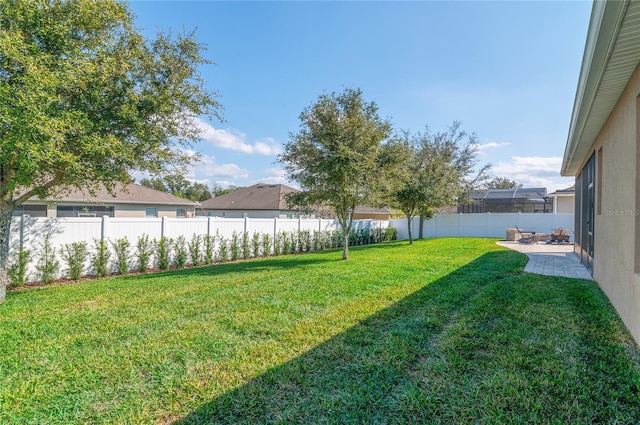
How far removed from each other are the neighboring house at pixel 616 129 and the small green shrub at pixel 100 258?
10.8 meters

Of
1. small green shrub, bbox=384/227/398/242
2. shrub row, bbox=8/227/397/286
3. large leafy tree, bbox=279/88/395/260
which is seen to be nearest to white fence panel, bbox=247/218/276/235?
shrub row, bbox=8/227/397/286

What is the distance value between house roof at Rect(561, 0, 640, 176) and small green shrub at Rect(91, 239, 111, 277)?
424 inches

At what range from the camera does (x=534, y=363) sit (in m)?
3.07

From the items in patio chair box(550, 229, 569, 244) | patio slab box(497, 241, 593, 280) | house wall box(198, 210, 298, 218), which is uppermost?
house wall box(198, 210, 298, 218)

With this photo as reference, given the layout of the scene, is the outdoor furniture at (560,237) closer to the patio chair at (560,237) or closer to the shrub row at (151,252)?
the patio chair at (560,237)

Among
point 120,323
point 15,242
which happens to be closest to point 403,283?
point 120,323

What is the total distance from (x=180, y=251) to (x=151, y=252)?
935 mm

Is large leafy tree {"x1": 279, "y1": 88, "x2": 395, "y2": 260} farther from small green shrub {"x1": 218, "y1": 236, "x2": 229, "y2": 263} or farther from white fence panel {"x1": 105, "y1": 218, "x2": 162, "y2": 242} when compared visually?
white fence panel {"x1": 105, "y1": 218, "x2": 162, "y2": 242}

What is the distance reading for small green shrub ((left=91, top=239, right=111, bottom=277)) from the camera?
8.81m

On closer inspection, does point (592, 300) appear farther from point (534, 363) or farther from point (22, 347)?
point (22, 347)

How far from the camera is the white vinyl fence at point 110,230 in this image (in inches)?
303

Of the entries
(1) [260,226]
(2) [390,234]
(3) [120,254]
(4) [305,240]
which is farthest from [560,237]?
(3) [120,254]

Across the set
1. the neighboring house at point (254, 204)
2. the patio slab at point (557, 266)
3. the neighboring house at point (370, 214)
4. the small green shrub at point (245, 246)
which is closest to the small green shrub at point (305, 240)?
the small green shrub at point (245, 246)

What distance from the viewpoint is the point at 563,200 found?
79.8ft
